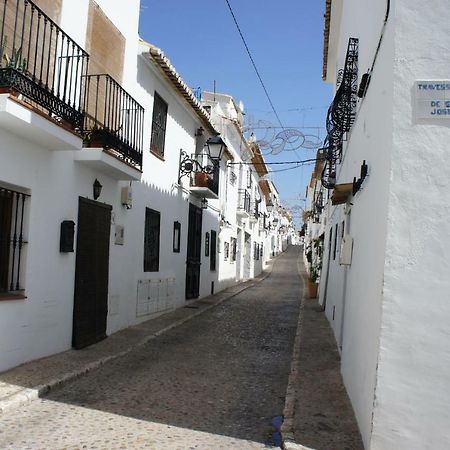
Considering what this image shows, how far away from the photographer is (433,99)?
3.96m

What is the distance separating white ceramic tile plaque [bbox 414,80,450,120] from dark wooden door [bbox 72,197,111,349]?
539 cm

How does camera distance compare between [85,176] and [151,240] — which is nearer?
[85,176]

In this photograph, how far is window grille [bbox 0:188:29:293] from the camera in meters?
6.47

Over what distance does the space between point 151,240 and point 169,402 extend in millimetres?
6097

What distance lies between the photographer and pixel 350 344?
5.86 metres

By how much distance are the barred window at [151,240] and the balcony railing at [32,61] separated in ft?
12.6

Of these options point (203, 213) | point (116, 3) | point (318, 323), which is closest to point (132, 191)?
point (116, 3)

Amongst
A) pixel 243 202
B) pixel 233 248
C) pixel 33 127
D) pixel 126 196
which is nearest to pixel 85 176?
pixel 126 196

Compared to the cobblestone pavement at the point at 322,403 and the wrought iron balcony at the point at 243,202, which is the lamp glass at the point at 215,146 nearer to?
the cobblestone pavement at the point at 322,403

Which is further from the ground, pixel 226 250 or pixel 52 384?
pixel 226 250

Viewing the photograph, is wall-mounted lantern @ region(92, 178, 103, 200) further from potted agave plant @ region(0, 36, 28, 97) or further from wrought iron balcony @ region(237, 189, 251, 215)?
wrought iron balcony @ region(237, 189, 251, 215)

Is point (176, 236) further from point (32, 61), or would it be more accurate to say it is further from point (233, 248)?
point (233, 248)

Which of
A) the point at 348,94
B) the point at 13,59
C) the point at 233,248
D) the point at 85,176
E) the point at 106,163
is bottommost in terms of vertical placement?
the point at 233,248

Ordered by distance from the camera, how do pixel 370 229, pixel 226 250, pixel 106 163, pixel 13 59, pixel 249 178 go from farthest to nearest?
pixel 249 178
pixel 226 250
pixel 106 163
pixel 13 59
pixel 370 229
